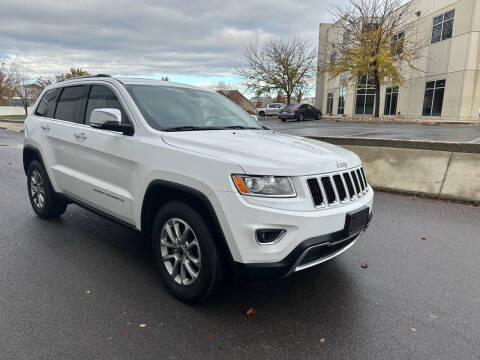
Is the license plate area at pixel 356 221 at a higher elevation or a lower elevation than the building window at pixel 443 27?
lower

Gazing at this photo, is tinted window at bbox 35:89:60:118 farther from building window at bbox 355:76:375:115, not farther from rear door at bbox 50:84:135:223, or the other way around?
building window at bbox 355:76:375:115

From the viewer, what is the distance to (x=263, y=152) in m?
2.78

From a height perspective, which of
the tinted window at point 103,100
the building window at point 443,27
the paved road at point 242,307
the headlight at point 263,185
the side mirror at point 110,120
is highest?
the building window at point 443,27

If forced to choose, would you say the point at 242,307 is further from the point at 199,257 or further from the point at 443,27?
the point at 443,27

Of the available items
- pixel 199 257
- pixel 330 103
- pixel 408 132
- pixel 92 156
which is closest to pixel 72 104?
pixel 92 156

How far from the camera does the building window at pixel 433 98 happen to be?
28312 millimetres

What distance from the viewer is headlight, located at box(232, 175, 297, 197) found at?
8.23 ft

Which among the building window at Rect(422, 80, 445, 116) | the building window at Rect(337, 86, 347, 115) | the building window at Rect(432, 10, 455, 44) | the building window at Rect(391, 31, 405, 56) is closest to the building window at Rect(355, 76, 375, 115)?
the building window at Rect(337, 86, 347, 115)

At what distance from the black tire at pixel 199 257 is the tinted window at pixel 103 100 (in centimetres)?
106

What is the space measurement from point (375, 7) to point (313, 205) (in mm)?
30799

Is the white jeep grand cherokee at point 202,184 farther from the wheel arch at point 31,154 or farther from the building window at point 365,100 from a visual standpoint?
the building window at point 365,100

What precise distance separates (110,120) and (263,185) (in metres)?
1.60

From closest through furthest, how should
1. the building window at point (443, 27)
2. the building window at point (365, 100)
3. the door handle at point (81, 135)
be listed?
the door handle at point (81, 135), the building window at point (443, 27), the building window at point (365, 100)

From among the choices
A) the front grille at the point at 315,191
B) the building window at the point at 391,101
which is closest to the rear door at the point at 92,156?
the front grille at the point at 315,191
